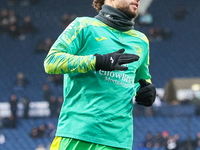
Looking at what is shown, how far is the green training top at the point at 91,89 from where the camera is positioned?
1.71 meters

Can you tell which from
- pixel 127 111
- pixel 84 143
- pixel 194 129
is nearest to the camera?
pixel 84 143

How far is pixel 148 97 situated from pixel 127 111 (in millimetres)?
188

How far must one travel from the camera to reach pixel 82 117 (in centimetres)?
175

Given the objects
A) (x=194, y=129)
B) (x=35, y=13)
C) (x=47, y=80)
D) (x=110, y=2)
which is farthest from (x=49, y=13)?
(x=110, y=2)

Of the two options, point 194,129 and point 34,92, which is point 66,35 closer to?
point 194,129

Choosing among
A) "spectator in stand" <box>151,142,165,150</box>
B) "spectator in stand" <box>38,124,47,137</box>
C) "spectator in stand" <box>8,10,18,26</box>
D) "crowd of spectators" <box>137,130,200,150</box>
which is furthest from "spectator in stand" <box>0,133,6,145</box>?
"spectator in stand" <box>8,10,18,26</box>

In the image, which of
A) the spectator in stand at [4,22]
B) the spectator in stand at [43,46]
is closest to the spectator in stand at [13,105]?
the spectator in stand at [43,46]

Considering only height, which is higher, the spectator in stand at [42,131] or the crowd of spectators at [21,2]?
the crowd of spectators at [21,2]

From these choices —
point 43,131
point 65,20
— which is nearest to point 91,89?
point 43,131

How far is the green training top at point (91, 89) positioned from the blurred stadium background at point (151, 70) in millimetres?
6637

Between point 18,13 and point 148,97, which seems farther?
point 18,13

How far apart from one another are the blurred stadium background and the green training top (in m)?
6.64

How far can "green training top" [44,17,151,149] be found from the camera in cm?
171

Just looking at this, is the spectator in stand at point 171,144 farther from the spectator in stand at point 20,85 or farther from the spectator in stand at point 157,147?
the spectator in stand at point 20,85
